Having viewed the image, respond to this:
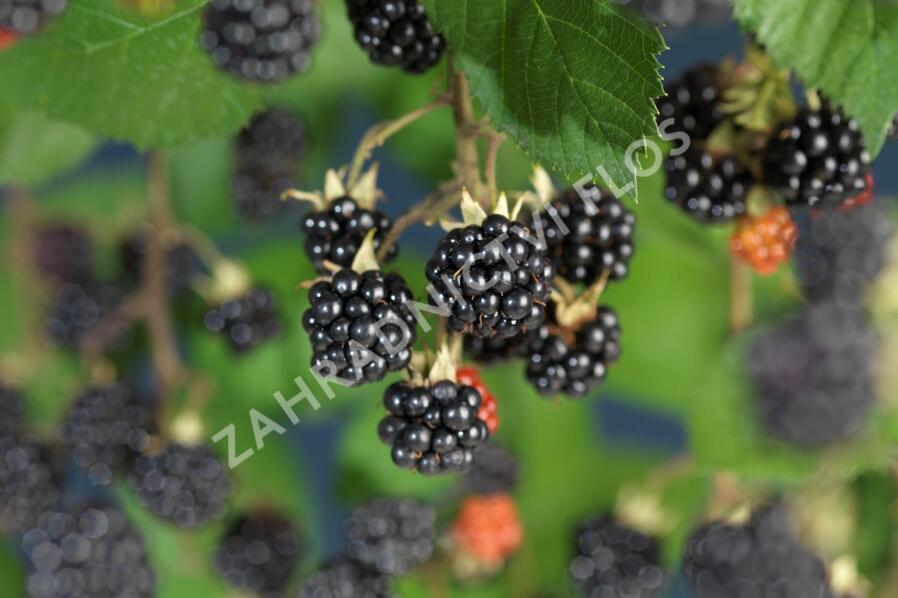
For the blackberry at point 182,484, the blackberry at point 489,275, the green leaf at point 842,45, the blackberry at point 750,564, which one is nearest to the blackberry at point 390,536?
the blackberry at point 182,484

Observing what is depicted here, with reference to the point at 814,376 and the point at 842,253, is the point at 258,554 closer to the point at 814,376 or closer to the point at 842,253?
the point at 814,376

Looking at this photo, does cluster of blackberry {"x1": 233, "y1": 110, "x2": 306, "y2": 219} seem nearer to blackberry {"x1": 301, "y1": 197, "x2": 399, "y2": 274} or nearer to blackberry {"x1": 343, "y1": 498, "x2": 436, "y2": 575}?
blackberry {"x1": 343, "y1": 498, "x2": 436, "y2": 575}

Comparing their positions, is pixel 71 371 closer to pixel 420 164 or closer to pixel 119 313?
pixel 119 313

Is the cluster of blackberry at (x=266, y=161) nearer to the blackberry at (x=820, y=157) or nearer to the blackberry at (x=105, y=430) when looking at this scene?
the blackberry at (x=105, y=430)

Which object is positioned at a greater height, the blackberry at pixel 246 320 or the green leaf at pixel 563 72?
the green leaf at pixel 563 72

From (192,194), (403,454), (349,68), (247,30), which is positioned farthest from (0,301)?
(403,454)
